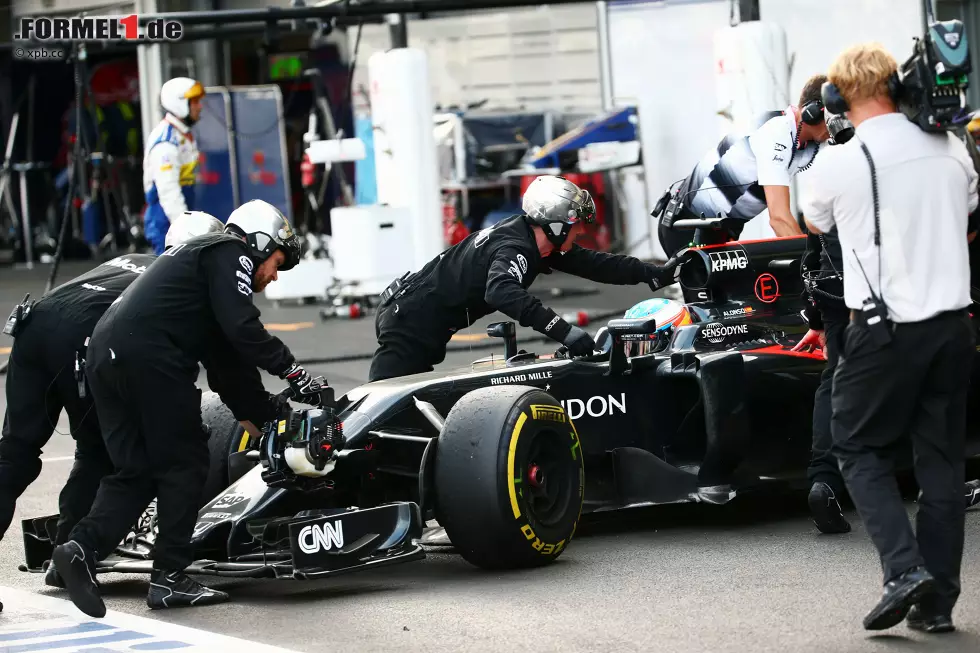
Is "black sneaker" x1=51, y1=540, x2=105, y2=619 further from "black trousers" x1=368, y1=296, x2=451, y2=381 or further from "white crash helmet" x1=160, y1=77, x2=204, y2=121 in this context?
"white crash helmet" x1=160, y1=77, x2=204, y2=121

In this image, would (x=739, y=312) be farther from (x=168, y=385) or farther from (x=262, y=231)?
(x=168, y=385)

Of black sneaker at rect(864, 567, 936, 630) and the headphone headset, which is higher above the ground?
the headphone headset

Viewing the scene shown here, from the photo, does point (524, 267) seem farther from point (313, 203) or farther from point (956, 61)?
point (313, 203)

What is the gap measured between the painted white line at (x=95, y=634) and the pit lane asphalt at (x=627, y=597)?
0.34 feet

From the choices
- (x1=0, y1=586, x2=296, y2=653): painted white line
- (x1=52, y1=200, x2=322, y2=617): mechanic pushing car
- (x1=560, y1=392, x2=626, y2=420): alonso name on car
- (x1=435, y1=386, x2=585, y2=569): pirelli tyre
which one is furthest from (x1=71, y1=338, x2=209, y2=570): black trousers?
(x1=560, y1=392, x2=626, y2=420): alonso name on car

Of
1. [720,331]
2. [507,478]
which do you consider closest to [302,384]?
[507,478]

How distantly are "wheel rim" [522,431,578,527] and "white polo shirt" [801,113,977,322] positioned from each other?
5.53 ft

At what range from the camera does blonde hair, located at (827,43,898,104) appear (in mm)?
5113

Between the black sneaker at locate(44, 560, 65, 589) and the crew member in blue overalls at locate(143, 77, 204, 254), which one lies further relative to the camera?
the crew member in blue overalls at locate(143, 77, 204, 254)

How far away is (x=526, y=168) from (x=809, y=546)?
12.8 m

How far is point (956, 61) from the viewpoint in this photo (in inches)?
205

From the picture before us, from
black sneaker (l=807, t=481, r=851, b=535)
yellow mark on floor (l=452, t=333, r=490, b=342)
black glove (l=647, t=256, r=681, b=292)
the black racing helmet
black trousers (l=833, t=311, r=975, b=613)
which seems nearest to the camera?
black trousers (l=833, t=311, r=975, b=613)

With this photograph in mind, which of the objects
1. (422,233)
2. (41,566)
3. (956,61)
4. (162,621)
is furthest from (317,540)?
(422,233)

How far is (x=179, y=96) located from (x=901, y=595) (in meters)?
9.49
